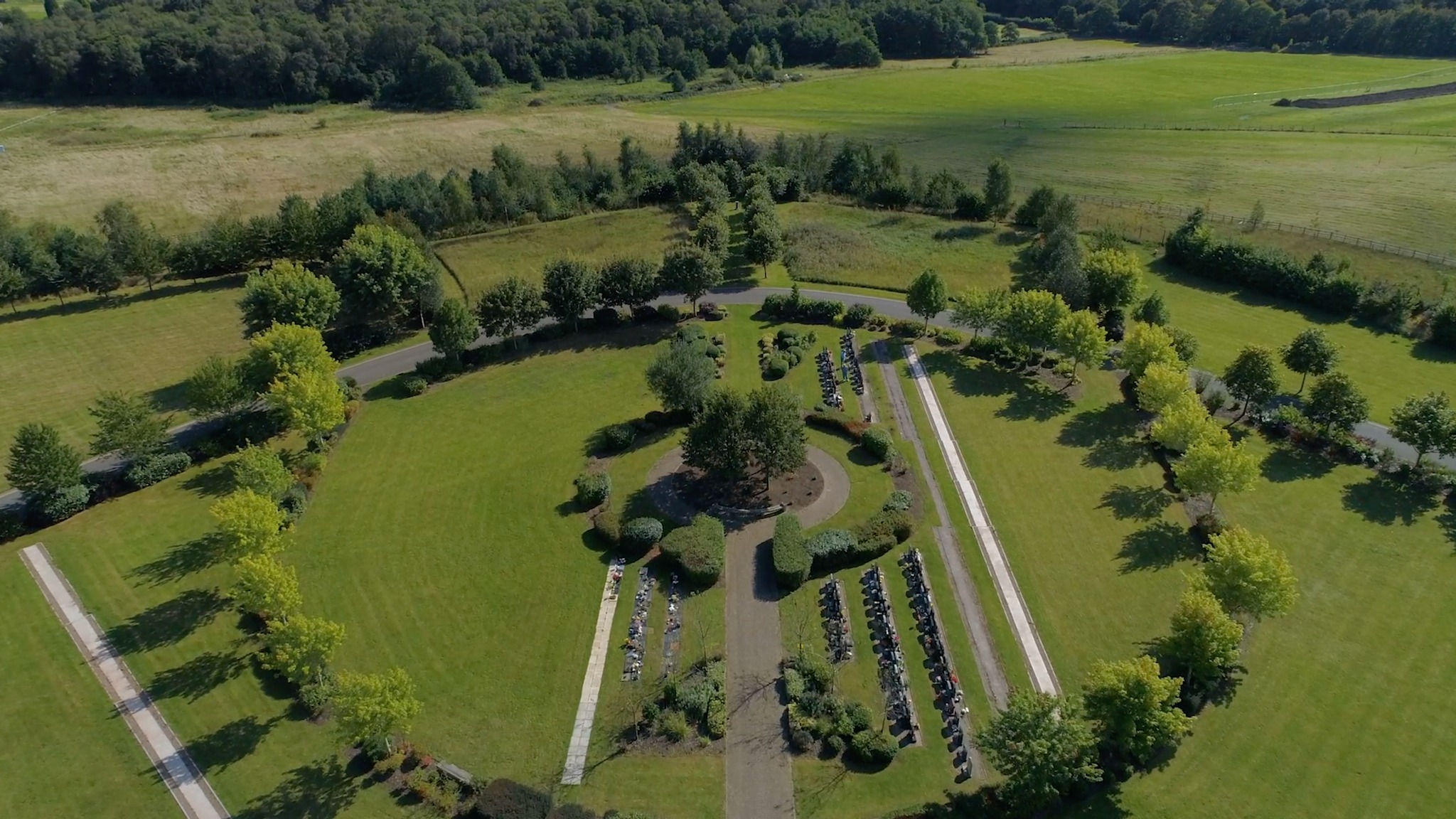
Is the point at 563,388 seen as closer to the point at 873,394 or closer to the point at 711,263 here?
the point at 711,263


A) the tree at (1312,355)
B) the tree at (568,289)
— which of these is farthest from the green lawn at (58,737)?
the tree at (1312,355)

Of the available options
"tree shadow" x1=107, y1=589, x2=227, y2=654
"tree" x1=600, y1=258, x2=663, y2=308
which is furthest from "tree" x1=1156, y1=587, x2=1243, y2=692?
"tree shadow" x1=107, y1=589, x2=227, y2=654

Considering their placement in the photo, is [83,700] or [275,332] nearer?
[83,700]

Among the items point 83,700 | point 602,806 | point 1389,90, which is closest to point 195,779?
point 83,700

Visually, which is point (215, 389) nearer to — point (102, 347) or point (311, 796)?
point (102, 347)

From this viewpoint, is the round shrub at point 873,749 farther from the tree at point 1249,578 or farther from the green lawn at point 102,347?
the green lawn at point 102,347

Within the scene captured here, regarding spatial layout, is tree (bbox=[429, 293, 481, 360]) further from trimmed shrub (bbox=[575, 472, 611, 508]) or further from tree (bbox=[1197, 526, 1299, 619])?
tree (bbox=[1197, 526, 1299, 619])
